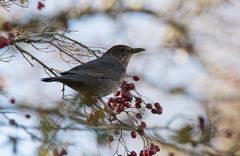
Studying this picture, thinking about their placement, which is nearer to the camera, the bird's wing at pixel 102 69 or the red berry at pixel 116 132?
the red berry at pixel 116 132

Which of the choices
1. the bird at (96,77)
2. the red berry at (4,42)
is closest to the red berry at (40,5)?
the bird at (96,77)

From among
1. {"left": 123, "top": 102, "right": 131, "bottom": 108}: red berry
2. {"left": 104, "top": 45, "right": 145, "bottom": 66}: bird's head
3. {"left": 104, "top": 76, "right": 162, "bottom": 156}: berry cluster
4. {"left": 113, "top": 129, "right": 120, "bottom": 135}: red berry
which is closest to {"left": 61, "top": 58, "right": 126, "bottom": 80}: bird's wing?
{"left": 104, "top": 45, "right": 145, "bottom": 66}: bird's head

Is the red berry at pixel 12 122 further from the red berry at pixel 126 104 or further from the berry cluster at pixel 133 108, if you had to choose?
the red berry at pixel 126 104

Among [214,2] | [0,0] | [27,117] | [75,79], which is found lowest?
[27,117]

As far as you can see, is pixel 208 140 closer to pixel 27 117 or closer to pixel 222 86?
pixel 27 117

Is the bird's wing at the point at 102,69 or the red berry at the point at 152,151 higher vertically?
the bird's wing at the point at 102,69

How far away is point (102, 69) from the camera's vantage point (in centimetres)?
605

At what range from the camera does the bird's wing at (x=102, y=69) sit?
18.1ft

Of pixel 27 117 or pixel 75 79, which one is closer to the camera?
pixel 27 117

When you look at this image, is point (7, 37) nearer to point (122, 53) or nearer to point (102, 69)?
point (102, 69)

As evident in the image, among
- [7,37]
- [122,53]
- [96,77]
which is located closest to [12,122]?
[7,37]

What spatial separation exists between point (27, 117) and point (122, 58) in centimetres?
204

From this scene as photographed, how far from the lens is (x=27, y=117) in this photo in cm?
494

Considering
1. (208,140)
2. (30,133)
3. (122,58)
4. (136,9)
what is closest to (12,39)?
(30,133)
